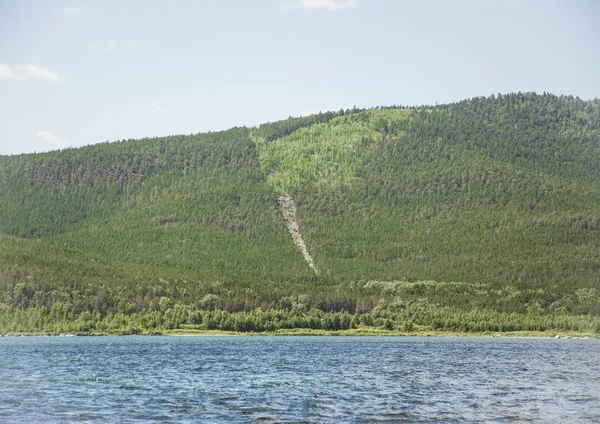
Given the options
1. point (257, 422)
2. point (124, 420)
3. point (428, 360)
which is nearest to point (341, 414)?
point (257, 422)

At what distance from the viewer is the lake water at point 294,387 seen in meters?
63.9

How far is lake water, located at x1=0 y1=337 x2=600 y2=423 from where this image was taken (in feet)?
210

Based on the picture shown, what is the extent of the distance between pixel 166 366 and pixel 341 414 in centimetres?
4651

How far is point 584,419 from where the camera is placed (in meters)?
63.1

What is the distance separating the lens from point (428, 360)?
121 metres

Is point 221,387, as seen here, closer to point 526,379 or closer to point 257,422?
point 257,422

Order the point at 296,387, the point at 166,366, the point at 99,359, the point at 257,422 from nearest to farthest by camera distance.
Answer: the point at 257,422, the point at 296,387, the point at 166,366, the point at 99,359

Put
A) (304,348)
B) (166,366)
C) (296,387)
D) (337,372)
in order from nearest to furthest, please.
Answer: (296,387)
(337,372)
(166,366)
(304,348)

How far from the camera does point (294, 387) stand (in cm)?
8144

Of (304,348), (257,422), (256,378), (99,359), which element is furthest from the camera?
(304,348)

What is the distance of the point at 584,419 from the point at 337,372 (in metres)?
40.1

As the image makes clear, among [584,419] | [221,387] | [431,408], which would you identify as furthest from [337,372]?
[584,419]

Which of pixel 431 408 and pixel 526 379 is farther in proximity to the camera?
pixel 526 379

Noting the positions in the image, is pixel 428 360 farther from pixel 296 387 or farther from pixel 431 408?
pixel 431 408
